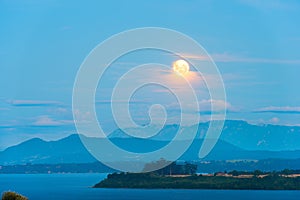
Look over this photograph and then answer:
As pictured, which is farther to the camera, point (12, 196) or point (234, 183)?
point (234, 183)

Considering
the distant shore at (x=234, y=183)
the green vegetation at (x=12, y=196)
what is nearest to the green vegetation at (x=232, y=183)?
the distant shore at (x=234, y=183)

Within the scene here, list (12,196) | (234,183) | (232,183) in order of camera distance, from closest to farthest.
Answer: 1. (12,196)
2. (234,183)
3. (232,183)

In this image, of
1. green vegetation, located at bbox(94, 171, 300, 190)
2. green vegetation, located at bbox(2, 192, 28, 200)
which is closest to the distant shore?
green vegetation, located at bbox(94, 171, 300, 190)

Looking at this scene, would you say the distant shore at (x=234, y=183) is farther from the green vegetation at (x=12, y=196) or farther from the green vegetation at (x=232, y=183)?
the green vegetation at (x=12, y=196)

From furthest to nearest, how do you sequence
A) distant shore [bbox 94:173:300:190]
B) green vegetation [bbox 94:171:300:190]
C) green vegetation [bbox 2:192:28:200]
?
distant shore [bbox 94:173:300:190] → green vegetation [bbox 94:171:300:190] → green vegetation [bbox 2:192:28:200]

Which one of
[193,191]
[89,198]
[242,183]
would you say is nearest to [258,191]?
[242,183]

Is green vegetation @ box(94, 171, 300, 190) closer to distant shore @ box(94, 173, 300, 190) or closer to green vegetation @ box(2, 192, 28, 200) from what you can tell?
distant shore @ box(94, 173, 300, 190)

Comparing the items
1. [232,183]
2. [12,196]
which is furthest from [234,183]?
[12,196]

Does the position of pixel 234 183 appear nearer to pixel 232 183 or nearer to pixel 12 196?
pixel 232 183

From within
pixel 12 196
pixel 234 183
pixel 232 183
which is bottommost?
pixel 12 196

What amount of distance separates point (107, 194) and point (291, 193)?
144ft

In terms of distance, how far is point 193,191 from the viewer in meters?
186

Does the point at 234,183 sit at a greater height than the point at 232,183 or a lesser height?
lesser

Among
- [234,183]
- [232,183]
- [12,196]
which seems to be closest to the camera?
[12,196]
